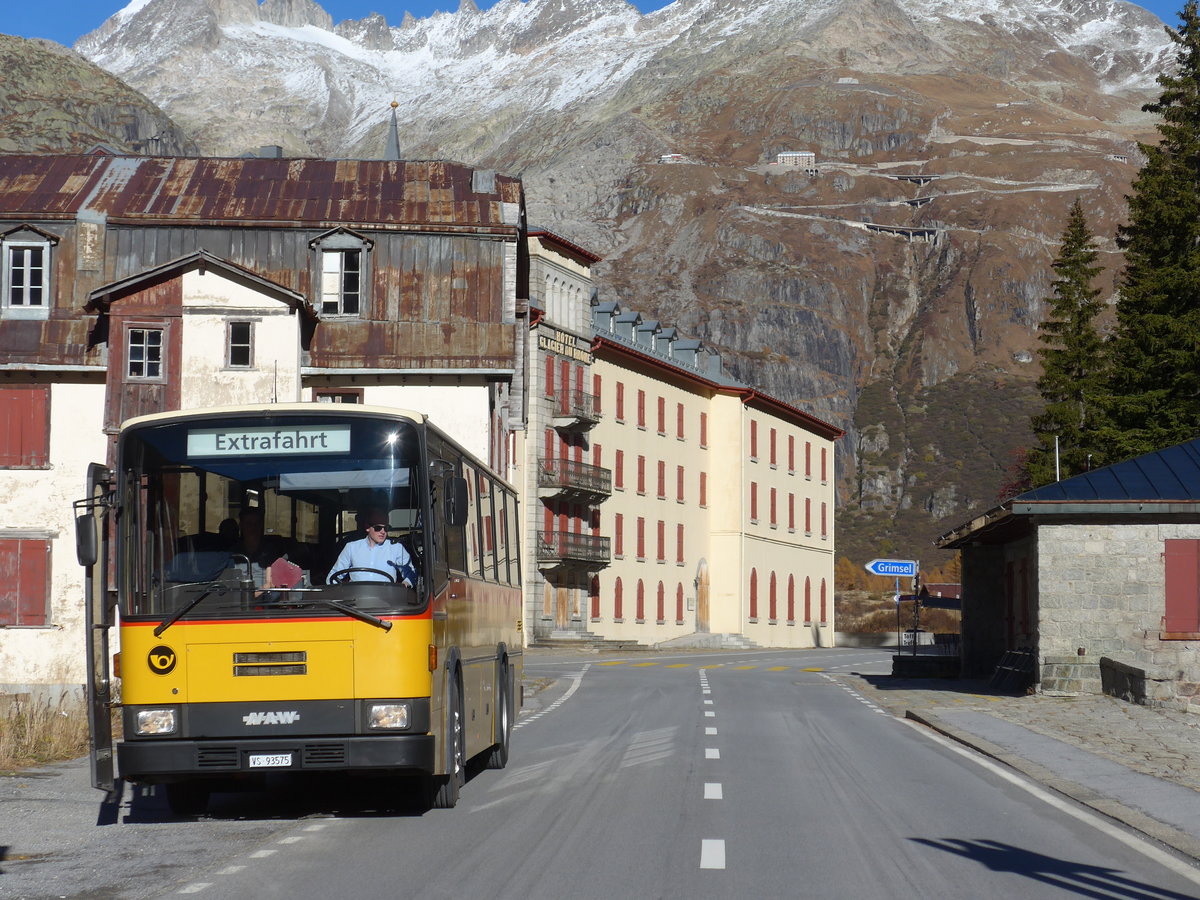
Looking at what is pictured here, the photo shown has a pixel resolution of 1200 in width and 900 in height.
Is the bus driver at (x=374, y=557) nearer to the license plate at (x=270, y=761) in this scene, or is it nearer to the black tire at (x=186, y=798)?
the license plate at (x=270, y=761)

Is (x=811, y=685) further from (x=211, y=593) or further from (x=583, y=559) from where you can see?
(x=583, y=559)

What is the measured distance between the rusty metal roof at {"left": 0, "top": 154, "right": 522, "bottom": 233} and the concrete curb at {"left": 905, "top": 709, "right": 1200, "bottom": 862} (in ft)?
62.6

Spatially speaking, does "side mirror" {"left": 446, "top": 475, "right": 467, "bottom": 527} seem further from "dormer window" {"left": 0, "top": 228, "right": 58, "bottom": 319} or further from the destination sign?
"dormer window" {"left": 0, "top": 228, "right": 58, "bottom": 319}

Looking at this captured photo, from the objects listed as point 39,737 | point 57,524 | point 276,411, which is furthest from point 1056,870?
point 57,524

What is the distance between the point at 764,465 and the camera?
3194 inches

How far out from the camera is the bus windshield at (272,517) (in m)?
11.7

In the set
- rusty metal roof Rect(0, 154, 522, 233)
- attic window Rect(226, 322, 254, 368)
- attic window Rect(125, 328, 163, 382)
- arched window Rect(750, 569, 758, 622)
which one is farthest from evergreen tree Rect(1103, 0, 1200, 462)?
arched window Rect(750, 569, 758, 622)

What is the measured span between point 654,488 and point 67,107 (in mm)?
129004

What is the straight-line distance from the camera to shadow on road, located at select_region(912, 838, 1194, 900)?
362 inches

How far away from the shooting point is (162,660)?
11.6 meters

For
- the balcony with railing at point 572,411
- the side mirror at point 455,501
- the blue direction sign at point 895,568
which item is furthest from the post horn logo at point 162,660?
the balcony with railing at point 572,411

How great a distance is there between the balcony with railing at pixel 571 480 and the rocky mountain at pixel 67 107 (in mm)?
114228

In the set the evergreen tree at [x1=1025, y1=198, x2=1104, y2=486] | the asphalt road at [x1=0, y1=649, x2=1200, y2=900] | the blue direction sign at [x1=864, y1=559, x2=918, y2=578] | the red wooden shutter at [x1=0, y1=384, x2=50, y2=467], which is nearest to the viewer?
the asphalt road at [x1=0, y1=649, x2=1200, y2=900]

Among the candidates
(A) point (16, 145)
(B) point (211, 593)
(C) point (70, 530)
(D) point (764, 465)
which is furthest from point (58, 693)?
(A) point (16, 145)
